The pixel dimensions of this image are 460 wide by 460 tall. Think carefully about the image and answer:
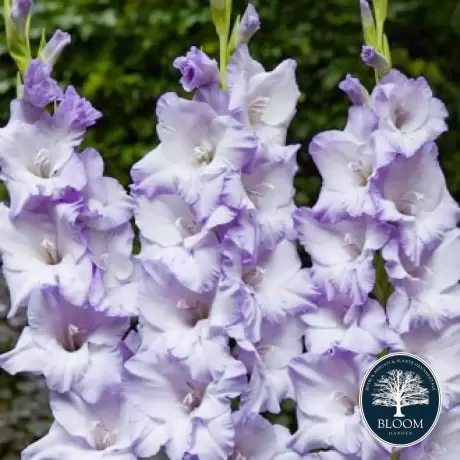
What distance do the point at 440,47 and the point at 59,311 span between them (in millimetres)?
1065

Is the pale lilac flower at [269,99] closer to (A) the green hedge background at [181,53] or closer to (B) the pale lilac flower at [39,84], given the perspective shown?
(B) the pale lilac flower at [39,84]

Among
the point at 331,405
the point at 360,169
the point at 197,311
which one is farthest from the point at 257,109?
the point at 331,405

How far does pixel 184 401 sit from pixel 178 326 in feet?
0.27

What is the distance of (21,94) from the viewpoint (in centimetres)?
103

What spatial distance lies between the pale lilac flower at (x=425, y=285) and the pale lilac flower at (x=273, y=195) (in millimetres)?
115

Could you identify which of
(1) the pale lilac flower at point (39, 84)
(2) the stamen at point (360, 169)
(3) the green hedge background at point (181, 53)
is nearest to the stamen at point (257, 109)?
(2) the stamen at point (360, 169)

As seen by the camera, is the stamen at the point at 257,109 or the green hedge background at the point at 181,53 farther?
the green hedge background at the point at 181,53

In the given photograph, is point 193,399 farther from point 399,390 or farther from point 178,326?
point 399,390

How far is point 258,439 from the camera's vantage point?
3.44 ft

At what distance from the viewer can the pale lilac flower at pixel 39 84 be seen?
3.29ft

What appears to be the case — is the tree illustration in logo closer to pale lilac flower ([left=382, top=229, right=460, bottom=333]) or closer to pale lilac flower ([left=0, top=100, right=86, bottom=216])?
pale lilac flower ([left=382, top=229, right=460, bottom=333])

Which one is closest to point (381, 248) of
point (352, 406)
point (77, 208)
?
point (352, 406)

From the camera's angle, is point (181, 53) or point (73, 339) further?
point (181, 53)

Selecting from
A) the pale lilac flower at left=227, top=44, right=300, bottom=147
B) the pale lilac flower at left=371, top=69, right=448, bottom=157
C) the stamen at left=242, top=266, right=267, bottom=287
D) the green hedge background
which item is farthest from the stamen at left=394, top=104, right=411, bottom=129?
the green hedge background
